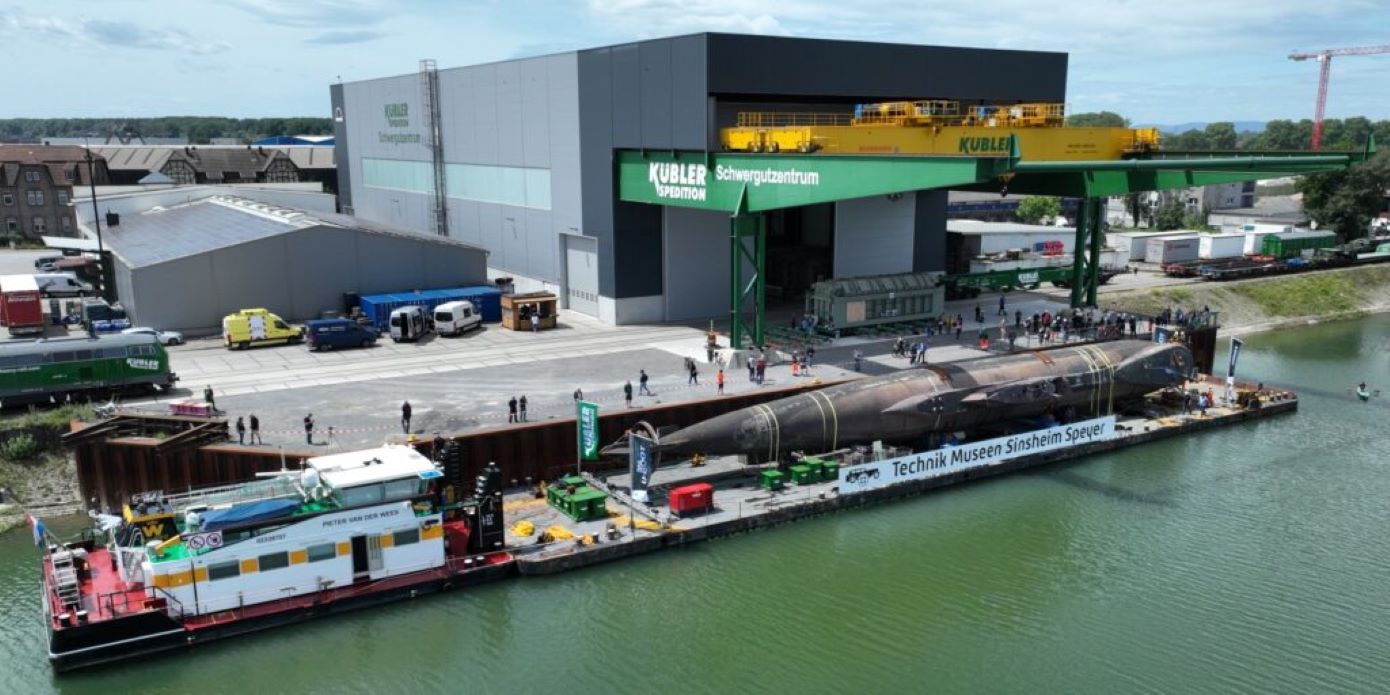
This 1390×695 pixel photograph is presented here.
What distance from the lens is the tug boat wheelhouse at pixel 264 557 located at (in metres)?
23.2

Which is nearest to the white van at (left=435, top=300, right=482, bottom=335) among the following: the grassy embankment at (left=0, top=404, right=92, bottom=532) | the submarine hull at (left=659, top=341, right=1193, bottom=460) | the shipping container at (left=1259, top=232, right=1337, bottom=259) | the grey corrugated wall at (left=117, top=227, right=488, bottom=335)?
the grey corrugated wall at (left=117, top=227, right=488, bottom=335)

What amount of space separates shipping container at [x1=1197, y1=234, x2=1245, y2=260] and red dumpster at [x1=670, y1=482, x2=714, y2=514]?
214 ft

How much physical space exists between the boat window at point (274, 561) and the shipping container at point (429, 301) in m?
27.4

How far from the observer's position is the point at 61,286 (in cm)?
6000

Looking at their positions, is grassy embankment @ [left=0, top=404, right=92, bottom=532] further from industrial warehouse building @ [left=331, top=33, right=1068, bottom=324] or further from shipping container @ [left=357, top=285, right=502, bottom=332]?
industrial warehouse building @ [left=331, top=33, right=1068, bottom=324]

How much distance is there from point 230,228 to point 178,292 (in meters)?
9.15

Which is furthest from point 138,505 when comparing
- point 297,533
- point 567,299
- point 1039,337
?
point 1039,337

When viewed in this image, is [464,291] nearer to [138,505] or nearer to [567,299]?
[567,299]

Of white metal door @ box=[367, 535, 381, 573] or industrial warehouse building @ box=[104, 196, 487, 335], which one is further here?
industrial warehouse building @ box=[104, 196, 487, 335]

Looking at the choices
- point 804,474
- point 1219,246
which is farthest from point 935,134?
point 1219,246

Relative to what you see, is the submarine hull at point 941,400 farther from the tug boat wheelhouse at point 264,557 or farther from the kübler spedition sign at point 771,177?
the tug boat wheelhouse at point 264,557

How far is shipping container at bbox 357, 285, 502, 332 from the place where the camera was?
5106 centimetres

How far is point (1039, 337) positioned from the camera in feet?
162

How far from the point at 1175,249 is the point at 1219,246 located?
5301mm
